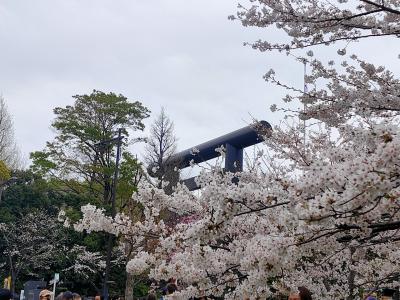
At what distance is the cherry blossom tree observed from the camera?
120 inches

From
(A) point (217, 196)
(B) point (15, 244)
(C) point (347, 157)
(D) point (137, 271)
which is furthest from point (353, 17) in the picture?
(B) point (15, 244)

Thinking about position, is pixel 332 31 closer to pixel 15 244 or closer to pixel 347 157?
pixel 347 157

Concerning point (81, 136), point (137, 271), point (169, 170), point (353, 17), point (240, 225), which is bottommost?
point (137, 271)

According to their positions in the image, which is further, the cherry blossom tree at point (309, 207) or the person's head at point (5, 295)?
the person's head at point (5, 295)

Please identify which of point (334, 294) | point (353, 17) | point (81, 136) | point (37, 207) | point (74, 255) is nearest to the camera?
point (353, 17)

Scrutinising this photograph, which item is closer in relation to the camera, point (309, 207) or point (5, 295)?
point (309, 207)

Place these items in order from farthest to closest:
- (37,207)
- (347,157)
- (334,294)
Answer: (37,207) → (334,294) → (347,157)

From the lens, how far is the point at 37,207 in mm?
27000

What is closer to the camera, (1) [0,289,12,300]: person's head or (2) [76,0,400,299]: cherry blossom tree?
(2) [76,0,400,299]: cherry blossom tree

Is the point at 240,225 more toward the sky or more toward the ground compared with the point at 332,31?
more toward the ground

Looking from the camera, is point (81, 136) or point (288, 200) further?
point (81, 136)

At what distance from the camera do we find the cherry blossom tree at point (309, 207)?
304cm

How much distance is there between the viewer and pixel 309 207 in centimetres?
305

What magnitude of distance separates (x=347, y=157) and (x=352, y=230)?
1.68 ft
